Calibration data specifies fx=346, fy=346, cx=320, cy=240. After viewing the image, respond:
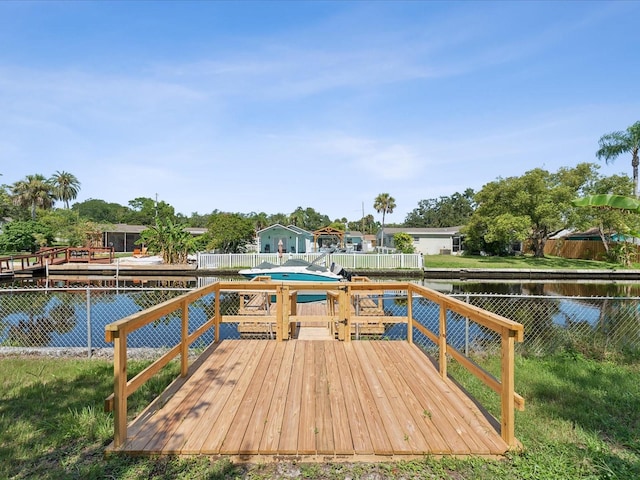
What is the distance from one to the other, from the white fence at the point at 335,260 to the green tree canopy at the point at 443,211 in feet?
142

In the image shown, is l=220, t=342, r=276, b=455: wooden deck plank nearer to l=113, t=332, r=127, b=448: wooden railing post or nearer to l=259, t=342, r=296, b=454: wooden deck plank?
l=259, t=342, r=296, b=454: wooden deck plank

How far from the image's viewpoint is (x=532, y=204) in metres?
27.3

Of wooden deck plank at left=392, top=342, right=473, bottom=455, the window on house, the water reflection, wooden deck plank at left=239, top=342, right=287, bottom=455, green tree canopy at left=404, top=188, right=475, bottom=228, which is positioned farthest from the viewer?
green tree canopy at left=404, top=188, right=475, bottom=228

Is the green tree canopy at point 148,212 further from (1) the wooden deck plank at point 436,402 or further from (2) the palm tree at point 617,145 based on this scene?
(2) the palm tree at point 617,145

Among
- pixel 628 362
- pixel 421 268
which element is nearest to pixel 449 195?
pixel 421 268

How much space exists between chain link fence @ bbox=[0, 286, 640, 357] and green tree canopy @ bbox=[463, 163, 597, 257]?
15.5 meters

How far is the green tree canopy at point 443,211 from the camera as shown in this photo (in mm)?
67062

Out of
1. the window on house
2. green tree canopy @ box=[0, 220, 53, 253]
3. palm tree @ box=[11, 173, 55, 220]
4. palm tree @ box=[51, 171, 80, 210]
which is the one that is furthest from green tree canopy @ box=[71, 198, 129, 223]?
the window on house

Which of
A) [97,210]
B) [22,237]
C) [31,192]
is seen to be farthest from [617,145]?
[97,210]

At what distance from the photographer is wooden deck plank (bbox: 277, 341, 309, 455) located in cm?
254

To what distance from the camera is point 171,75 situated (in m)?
12.1

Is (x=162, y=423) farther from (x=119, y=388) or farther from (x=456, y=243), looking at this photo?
(x=456, y=243)

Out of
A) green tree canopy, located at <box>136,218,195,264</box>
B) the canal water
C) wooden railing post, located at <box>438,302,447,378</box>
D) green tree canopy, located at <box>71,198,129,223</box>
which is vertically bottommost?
the canal water

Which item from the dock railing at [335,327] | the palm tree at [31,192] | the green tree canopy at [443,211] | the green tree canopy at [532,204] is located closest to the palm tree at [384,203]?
the green tree canopy at [443,211]
